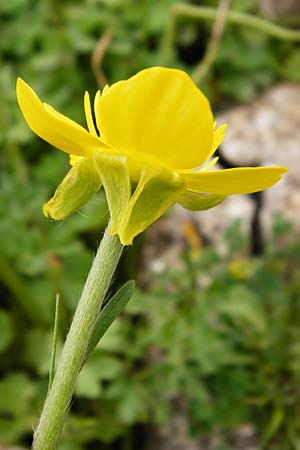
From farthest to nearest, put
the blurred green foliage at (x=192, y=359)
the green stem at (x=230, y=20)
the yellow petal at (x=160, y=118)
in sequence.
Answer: the green stem at (x=230, y=20), the blurred green foliage at (x=192, y=359), the yellow petal at (x=160, y=118)

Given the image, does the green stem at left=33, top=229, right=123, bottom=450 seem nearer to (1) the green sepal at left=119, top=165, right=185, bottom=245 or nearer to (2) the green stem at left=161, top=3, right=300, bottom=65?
(1) the green sepal at left=119, top=165, right=185, bottom=245

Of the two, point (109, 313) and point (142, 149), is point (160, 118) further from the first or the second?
point (109, 313)

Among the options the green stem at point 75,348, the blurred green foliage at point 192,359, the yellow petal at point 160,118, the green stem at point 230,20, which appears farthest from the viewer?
the green stem at point 230,20

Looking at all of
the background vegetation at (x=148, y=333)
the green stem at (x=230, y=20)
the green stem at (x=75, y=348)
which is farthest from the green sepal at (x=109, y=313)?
the green stem at (x=230, y=20)

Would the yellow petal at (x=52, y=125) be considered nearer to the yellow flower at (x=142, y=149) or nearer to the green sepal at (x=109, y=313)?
the yellow flower at (x=142, y=149)

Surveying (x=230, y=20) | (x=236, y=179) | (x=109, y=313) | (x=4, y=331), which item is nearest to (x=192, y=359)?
(x=4, y=331)

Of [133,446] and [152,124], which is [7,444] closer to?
[133,446]

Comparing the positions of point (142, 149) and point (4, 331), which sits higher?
point (142, 149)
